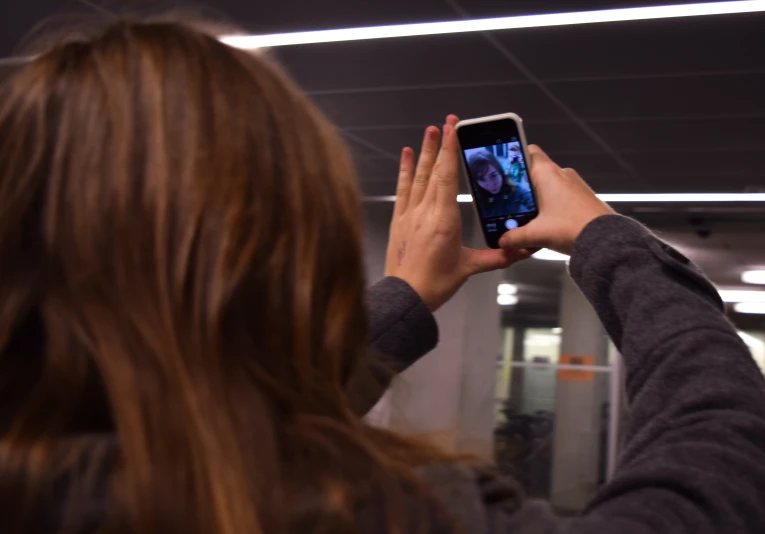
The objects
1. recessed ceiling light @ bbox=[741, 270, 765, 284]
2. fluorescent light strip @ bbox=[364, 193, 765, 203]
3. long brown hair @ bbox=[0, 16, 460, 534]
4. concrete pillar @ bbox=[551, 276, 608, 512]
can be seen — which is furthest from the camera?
recessed ceiling light @ bbox=[741, 270, 765, 284]

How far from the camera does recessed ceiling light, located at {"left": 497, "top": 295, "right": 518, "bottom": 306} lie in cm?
573

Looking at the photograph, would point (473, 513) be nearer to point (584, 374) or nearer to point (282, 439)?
point (282, 439)

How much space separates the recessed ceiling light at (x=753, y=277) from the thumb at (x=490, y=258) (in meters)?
5.02

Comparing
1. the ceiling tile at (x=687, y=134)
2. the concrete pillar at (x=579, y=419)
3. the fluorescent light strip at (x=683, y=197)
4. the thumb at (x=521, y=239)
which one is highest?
the ceiling tile at (x=687, y=134)

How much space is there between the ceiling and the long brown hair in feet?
4.41

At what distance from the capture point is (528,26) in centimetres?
239

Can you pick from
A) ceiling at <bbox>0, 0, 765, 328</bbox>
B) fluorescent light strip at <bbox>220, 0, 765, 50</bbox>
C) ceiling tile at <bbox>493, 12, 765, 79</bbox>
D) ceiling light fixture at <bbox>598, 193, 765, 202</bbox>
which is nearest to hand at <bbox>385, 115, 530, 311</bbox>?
ceiling at <bbox>0, 0, 765, 328</bbox>

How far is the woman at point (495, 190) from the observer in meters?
0.82

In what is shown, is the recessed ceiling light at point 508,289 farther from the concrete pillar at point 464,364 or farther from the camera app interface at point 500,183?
the camera app interface at point 500,183

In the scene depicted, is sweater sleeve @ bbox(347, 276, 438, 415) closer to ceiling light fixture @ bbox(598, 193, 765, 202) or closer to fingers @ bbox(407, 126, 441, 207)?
fingers @ bbox(407, 126, 441, 207)

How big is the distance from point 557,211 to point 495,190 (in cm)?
23

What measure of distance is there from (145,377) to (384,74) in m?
2.65

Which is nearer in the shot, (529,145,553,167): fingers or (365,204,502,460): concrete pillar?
(529,145,553,167): fingers

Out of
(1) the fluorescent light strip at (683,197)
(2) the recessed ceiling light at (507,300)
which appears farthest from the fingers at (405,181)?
(2) the recessed ceiling light at (507,300)
